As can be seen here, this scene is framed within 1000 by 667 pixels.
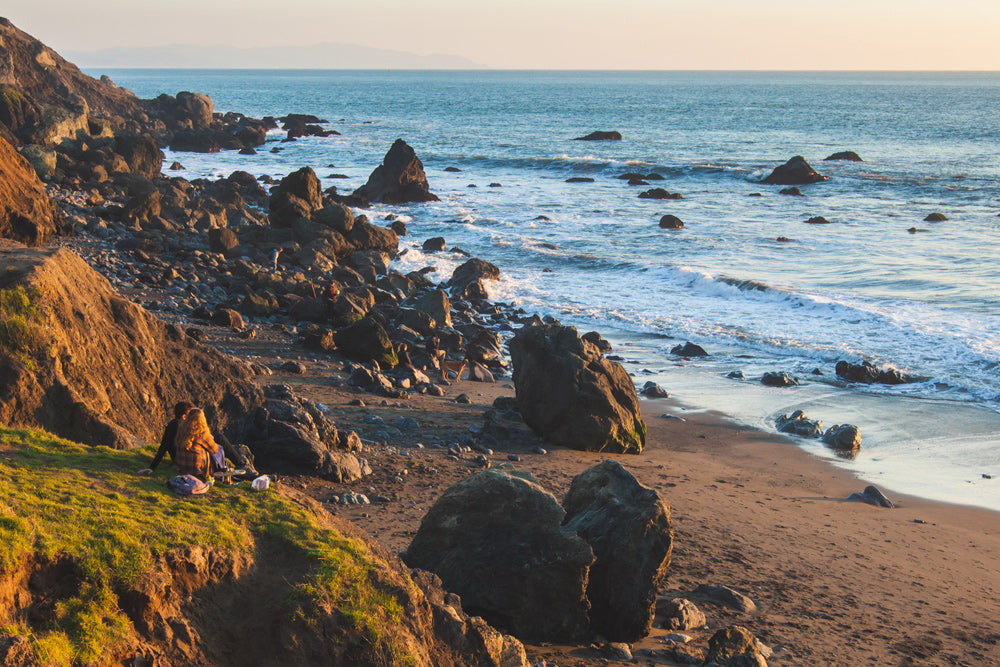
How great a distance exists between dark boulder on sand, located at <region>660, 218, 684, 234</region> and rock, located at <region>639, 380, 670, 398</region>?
20008 millimetres

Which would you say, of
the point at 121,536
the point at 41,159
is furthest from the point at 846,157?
the point at 121,536

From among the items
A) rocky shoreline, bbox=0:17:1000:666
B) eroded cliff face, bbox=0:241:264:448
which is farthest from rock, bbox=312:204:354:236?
eroded cliff face, bbox=0:241:264:448

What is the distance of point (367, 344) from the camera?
15.0 m

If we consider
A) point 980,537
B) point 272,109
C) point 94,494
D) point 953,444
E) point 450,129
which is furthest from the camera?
point 272,109

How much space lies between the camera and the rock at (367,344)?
14.9 metres

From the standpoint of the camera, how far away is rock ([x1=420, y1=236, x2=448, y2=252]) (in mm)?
29797

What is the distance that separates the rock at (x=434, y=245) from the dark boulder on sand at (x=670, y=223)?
387 inches

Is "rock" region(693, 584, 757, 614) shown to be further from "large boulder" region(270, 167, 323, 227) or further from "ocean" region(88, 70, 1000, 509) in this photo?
"large boulder" region(270, 167, 323, 227)

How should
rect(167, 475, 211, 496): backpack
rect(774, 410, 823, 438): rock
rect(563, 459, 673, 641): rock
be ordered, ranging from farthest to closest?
rect(774, 410, 823, 438): rock < rect(563, 459, 673, 641): rock < rect(167, 475, 211, 496): backpack

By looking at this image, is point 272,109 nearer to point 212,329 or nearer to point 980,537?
point 212,329

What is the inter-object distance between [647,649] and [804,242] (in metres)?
26.9

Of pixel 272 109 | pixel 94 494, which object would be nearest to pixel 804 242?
pixel 94 494

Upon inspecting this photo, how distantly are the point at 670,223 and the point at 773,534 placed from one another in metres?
26.2

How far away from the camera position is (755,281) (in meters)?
24.1
